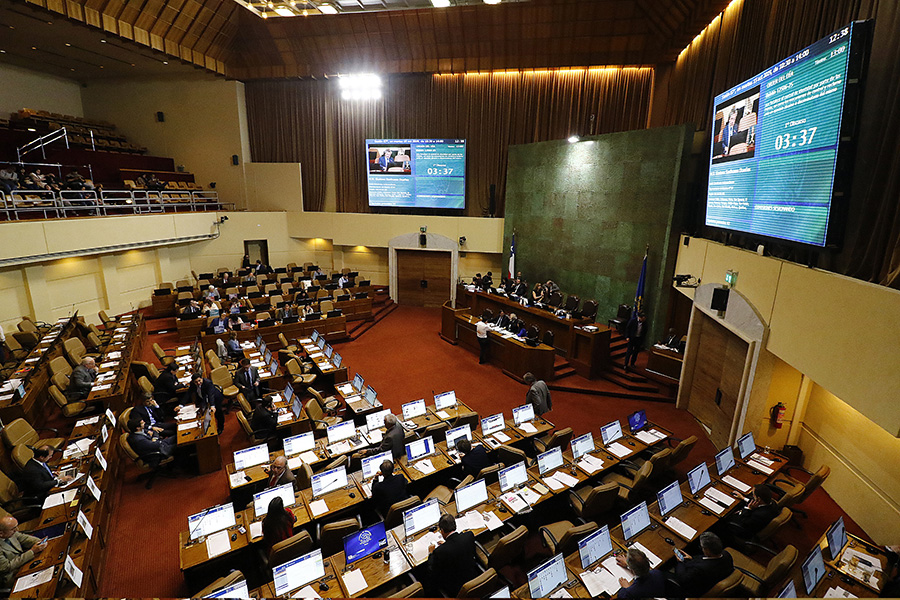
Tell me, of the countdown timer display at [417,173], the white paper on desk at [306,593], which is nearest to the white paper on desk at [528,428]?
the white paper on desk at [306,593]

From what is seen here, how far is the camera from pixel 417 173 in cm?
1748

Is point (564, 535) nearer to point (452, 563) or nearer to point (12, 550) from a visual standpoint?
point (452, 563)

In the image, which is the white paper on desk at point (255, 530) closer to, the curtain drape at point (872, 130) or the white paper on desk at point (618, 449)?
the white paper on desk at point (618, 449)

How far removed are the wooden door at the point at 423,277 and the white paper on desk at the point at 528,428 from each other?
35.5 ft

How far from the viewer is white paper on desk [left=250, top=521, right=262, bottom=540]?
480 cm

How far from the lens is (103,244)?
1265 cm

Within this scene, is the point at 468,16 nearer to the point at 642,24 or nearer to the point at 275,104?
the point at 642,24

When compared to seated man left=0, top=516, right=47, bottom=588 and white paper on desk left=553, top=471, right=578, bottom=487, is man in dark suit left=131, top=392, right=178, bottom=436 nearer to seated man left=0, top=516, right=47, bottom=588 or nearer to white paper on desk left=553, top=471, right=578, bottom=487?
→ seated man left=0, top=516, right=47, bottom=588

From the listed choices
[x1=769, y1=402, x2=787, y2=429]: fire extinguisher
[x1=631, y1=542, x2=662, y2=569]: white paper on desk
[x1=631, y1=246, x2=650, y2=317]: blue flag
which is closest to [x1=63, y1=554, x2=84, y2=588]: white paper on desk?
[x1=631, y1=542, x2=662, y2=569]: white paper on desk

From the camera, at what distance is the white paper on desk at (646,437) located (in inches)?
273

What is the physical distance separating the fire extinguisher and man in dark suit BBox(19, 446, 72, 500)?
34.4 ft

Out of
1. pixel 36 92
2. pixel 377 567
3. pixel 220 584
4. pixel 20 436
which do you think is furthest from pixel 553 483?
pixel 36 92

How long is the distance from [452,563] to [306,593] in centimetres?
141

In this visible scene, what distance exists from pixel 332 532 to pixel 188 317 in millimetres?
10178
